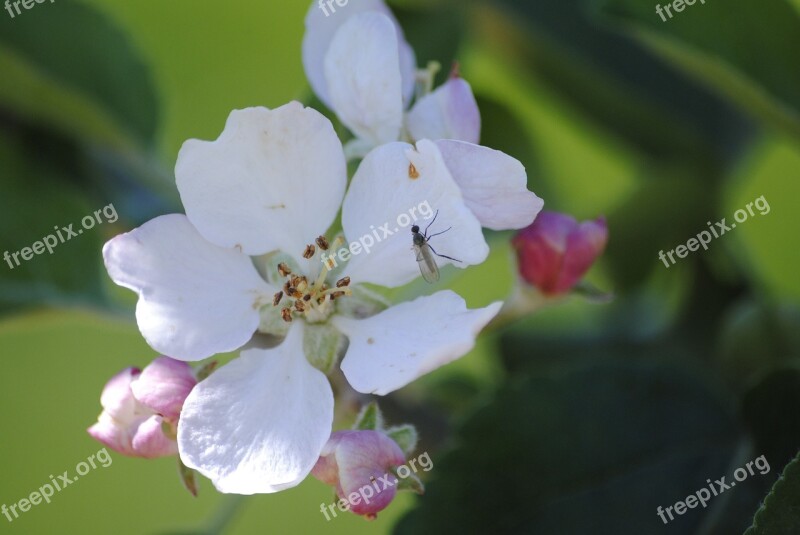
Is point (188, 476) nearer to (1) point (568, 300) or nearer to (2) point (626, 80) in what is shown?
(1) point (568, 300)

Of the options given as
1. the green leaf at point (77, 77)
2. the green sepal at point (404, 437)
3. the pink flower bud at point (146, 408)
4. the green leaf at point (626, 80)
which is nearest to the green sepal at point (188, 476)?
the pink flower bud at point (146, 408)

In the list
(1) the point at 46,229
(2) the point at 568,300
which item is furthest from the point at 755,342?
(1) the point at 46,229

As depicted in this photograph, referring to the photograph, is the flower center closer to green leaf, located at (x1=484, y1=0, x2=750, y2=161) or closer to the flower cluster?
the flower cluster

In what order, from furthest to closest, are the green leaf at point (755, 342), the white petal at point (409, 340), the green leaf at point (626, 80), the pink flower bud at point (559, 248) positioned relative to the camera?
the green leaf at point (626, 80) < the green leaf at point (755, 342) < the pink flower bud at point (559, 248) < the white petal at point (409, 340)

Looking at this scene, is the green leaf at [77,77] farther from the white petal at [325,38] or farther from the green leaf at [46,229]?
the white petal at [325,38]

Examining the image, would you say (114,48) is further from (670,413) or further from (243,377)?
(670,413)

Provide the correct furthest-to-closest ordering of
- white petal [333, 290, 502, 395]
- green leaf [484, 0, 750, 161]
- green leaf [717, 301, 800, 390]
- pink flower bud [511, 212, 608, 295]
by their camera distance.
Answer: green leaf [484, 0, 750, 161]
green leaf [717, 301, 800, 390]
pink flower bud [511, 212, 608, 295]
white petal [333, 290, 502, 395]

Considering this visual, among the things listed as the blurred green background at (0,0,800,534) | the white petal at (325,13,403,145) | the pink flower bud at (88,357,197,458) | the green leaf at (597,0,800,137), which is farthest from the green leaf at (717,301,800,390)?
the pink flower bud at (88,357,197,458)
